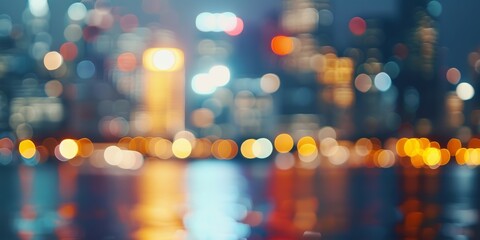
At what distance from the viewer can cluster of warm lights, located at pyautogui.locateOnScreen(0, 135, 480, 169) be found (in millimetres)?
82000

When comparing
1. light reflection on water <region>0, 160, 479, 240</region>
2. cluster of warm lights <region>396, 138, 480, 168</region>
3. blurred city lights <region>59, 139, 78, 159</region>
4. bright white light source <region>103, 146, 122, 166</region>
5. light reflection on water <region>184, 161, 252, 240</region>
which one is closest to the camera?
light reflection on water <region>184, 161, 252, 240</region>

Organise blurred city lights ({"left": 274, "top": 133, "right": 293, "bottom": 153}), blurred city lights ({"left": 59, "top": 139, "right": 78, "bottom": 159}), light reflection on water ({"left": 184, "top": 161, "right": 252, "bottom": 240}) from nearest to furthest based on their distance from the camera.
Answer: light reflection on water ({"left": 184, "top": 161, "right": 252, "bottom": 240})
blurred city lights ({"left": 274, "top": 133, "right": 293, "bottom": 153})
blurred city lights ({"left": 59, "top": 139, "right": 78, "bottom": 159})

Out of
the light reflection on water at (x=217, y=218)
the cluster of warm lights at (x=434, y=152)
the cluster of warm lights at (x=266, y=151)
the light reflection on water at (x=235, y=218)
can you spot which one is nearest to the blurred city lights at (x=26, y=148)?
the cluster of warm lights at (x=266, y=151)

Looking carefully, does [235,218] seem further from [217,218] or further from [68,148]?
[68,148]

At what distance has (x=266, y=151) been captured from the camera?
92.6 metres

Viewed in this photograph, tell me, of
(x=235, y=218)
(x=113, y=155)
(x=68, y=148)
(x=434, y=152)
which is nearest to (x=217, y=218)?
(x=235, y=218)

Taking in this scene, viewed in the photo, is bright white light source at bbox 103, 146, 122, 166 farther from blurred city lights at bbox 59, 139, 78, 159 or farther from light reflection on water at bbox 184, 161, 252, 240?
light reflection on water at bbox 184, 161, 252, 240

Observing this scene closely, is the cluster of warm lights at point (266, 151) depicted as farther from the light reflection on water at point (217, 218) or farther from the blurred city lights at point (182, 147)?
the light reflection on water at point (217, 218)

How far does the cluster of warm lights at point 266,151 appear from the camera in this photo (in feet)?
269

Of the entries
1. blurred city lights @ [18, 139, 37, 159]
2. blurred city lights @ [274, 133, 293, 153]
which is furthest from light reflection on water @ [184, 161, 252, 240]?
blurred city lights @ [18, 139, 37, 159]

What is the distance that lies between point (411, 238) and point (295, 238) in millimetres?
1577

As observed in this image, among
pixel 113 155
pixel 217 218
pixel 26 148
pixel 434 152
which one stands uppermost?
pixel 26 148

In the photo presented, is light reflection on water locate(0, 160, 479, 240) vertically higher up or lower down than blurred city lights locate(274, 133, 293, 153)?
lower down

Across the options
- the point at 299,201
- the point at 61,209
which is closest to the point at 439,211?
the point at 299,201
